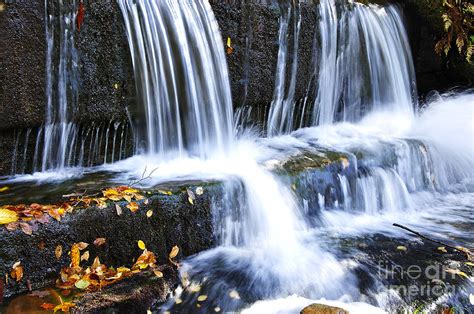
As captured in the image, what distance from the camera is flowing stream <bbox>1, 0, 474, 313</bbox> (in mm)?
3832

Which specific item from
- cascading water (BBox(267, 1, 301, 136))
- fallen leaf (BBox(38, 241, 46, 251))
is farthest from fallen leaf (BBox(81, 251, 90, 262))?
cascading water (BBox(267, 1, 301, 136))

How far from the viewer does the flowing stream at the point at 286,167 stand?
151 inches

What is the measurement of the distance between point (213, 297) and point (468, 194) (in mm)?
4731

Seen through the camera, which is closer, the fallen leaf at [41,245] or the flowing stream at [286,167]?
the fallen leaf at [41,245]

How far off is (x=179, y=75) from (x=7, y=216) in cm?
268

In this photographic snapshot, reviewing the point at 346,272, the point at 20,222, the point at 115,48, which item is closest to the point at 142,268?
the point at 20,222

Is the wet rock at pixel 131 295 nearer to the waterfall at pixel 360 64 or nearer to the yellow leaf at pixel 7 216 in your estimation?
the yellow leaf at pixel 7 216

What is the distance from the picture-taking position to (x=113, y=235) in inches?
143

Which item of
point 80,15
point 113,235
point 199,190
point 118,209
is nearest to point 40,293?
point 113,235

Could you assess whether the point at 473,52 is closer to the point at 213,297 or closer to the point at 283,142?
the point at 283,142

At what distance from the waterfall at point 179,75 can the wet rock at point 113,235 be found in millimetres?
1323

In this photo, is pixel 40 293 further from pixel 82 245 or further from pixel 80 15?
pixel 80 15

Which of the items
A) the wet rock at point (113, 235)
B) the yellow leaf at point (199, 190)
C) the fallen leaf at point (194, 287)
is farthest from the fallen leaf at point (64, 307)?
the yellow leaf at point (199, 190)

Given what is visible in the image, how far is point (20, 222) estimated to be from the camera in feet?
10.6
